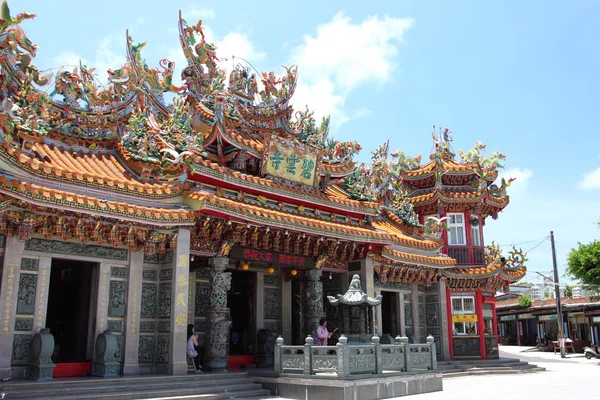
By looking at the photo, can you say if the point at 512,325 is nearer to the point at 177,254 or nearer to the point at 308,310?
the point at 308,310

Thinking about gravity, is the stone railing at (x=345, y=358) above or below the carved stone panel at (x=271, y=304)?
below

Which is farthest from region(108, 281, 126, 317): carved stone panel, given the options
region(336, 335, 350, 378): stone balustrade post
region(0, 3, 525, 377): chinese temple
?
region(336, 335, 350, 378): stone balustrade post

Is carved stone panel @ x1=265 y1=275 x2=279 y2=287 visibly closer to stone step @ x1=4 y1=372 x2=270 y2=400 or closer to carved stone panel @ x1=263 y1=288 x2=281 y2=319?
carved stone panel @ x1=263 y1=288 x2=281 y2=319

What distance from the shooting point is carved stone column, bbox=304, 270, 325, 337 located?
15414 millimetres

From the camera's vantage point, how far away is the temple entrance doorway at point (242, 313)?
15638 millimetres

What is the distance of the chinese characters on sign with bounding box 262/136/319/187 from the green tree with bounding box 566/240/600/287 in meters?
17.7

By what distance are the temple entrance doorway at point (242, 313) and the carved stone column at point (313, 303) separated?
156cm

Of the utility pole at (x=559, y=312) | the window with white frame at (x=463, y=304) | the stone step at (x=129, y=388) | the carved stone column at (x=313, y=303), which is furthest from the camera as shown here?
the utility pole at (x=559, y=312)

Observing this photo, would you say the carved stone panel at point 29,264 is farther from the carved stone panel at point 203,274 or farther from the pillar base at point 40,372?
the carved stone panel at point 203,274

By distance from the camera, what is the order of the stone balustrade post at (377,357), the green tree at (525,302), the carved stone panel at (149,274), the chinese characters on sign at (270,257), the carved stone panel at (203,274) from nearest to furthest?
1. the stone balustrade post at (377,357)
2. the carved stone panel at (149,274)
3. the chinese characters on sign at (270,257)
4. the carved stone panel at (203,274)
5. the green tree at (525,302)

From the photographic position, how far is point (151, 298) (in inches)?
492

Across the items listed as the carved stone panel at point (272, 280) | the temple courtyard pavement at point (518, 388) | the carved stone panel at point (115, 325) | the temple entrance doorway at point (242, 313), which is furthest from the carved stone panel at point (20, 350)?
A: the temple courtyard pavement at point (518, 388)

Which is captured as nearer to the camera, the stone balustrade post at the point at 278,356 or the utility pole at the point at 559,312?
the stone balustrade post at the point at 278,356

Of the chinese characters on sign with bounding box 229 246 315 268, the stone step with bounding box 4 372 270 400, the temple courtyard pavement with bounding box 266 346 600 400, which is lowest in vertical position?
the temple courtyard pavement with bounding box 266 346 600 400
